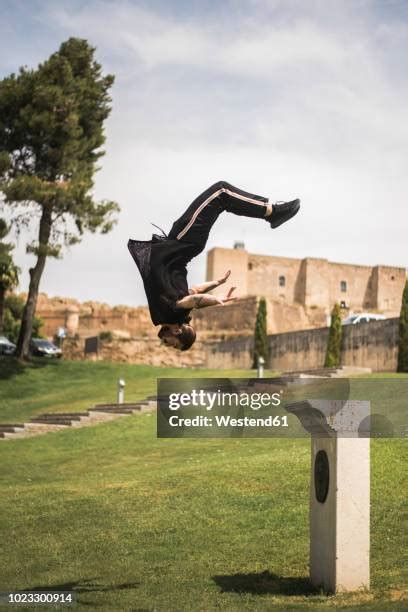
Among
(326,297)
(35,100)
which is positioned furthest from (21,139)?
(326,297)

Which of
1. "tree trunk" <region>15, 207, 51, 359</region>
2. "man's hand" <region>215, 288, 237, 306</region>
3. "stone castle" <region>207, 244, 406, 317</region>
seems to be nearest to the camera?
"man's hand" <region>215, 288, 237, 306</region>

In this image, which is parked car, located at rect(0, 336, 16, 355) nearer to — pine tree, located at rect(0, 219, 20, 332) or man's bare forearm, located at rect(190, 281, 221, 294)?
pine tree, located at rect(0, 219, 20, 332)

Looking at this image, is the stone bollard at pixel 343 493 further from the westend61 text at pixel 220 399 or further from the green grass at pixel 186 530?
the westend61 text at pixel 220 399

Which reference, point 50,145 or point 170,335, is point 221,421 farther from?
point 50,145

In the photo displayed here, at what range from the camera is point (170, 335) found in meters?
6.80

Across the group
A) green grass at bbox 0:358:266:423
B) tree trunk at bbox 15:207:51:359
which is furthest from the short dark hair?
tree trunk at bbox 15:207:51:359

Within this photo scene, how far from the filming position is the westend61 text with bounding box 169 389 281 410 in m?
6.57

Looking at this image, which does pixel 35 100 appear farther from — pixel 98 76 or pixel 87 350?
pixel 87 350

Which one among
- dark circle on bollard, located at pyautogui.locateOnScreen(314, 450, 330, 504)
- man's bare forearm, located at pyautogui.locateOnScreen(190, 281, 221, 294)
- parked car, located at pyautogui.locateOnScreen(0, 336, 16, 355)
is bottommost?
dark circle on bollard, located at pyautogui.locateOnScreen(314, 450, 330, 504)

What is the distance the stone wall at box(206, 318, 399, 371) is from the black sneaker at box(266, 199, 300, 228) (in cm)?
2859

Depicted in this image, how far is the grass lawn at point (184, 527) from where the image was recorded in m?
8.55

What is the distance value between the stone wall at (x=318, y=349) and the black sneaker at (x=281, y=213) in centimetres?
2859

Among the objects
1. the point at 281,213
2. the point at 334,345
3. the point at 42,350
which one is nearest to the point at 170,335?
the point at 281,213

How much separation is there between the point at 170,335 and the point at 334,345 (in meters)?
31.2
